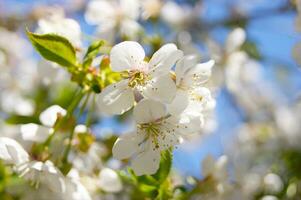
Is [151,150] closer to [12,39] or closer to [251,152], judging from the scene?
[251,152]

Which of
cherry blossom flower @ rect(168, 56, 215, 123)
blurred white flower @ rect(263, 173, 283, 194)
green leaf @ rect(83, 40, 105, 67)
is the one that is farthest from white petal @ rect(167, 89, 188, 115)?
blurred white flower @ rect(263, 173, 283, 194)

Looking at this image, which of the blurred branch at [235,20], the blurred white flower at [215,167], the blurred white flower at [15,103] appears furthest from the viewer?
the blurred branch at [235,20]

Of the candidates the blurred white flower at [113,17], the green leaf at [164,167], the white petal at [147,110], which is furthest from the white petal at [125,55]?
the blurred white flower at [113,17]

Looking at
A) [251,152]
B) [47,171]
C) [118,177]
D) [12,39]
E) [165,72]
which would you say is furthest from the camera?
[12,39]

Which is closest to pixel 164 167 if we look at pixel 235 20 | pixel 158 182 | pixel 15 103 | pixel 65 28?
pixel 158 182

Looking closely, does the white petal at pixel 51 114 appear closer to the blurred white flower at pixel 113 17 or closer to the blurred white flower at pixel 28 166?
the blurred white flower at pixel 28 166

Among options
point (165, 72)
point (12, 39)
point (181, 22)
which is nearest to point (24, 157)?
point (165, 72)

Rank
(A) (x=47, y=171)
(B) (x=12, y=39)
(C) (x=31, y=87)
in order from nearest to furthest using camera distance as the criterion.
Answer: (A) (x=47, y=171) < (C) (x=31, y=87) < (B) (x=12, y=39)
